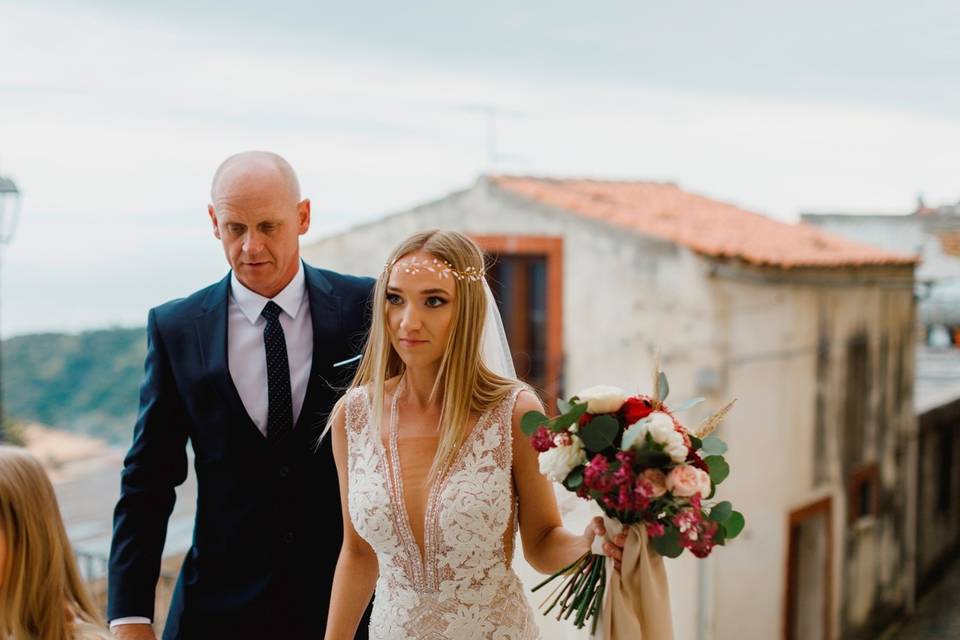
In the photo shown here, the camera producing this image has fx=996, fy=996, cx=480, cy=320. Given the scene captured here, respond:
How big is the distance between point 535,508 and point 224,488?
61cm

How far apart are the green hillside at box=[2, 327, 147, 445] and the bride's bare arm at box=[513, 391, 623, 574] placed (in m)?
6.27

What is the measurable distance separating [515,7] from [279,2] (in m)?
1.71

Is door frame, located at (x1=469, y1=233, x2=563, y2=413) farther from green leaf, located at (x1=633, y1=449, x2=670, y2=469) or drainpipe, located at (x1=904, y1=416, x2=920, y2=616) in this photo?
green leaf, located at (x1=633, y1=449, x2=670, y2=469)

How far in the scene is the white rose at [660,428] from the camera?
151 centimetres

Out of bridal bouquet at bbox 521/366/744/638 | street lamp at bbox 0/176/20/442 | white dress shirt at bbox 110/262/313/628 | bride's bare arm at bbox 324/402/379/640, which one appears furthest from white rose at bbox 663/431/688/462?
street lamp at bbox 0/176/20/442

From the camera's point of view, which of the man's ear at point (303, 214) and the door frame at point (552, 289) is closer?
the man's ear at point (303, 214)

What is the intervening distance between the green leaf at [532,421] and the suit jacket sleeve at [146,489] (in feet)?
2.27

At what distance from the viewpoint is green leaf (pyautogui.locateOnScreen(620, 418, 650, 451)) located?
1524 millimetres

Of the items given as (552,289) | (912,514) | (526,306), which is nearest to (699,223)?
(552,289)

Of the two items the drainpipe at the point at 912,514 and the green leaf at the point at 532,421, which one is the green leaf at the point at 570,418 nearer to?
the green leaf at the point at 532,421

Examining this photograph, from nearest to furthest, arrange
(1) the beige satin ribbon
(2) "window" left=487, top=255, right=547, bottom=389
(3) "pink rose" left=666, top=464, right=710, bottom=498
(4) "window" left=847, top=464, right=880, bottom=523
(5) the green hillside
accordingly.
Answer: (3) "pink rose" left=666, top=464, right=710, bottom=498 < (1) the beige satin ribbon < (2) "window" left=487, top=255, right=547, bottom=389 < (4) "window" left=847, top=464, right=880, bottom=523 < (5) the green hillside

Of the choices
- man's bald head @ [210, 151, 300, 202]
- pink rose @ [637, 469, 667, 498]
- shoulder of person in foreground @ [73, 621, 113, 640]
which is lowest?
shoulder of person in foreground @ [73, 621, 113, 640]

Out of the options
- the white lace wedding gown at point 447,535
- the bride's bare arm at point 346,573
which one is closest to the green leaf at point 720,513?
the white lace wedding gown at point 447,535

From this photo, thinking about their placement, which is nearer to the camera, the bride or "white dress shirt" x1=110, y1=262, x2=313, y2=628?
→ the bride
